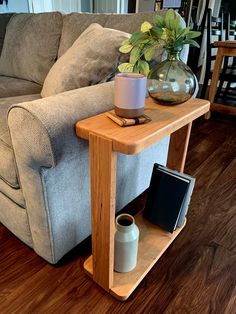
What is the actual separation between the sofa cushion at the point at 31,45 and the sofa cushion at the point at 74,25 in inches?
2.1

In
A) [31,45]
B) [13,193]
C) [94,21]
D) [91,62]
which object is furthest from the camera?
[31,45]

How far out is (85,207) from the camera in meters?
0.92

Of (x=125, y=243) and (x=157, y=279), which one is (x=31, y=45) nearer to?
(x=125, y=243)

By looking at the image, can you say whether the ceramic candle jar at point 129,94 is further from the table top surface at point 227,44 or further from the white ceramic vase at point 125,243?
the table top surface at point 227,44

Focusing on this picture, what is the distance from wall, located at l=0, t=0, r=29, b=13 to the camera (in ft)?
8.94

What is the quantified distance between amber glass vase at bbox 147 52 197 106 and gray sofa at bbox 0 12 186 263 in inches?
6.6

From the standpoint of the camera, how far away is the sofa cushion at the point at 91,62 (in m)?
0.96

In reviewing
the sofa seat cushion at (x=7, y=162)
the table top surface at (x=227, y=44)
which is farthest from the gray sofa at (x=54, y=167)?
the table top surface at (x=227, y=44)

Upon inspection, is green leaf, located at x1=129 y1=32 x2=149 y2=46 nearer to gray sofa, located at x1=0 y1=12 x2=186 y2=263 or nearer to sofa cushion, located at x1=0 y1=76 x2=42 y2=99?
gray sofa, located at x1=0 y1=12 x2=186 y2=263

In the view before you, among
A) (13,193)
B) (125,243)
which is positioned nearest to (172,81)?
(125,243)

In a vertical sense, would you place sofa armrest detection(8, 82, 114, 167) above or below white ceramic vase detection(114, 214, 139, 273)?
above

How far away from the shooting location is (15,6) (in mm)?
2812

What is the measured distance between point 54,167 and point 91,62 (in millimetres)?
496

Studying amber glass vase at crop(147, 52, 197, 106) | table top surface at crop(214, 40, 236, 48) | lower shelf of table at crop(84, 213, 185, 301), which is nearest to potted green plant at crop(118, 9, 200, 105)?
amber glass vase at crop(147, 52, 197, 106)
